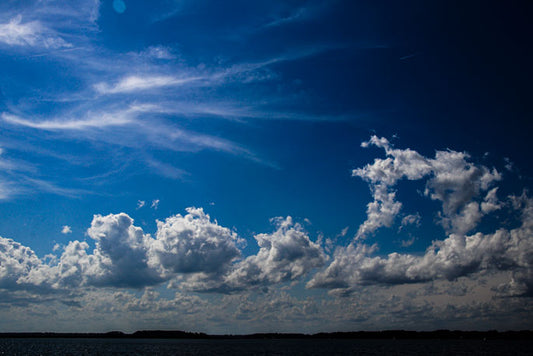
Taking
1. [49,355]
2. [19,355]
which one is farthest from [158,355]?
[19,355]

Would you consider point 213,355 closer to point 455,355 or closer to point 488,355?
point 455,355

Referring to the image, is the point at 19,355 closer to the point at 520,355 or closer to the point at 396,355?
the point at 396,355

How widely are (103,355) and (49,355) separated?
26.1m

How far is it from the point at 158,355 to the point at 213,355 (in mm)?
25943

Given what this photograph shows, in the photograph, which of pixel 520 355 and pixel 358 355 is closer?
pixel 520 355

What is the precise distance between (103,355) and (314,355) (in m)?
97.5

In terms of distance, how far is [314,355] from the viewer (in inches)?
6501

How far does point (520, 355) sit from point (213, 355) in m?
137

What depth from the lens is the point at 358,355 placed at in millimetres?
165125

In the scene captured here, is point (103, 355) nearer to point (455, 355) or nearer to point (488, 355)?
point (455, 355)

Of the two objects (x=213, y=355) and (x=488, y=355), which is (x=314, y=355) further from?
(x=488, y=355)

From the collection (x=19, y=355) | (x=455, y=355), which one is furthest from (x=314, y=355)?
(x=19, y=355)

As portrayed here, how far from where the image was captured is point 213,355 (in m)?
167

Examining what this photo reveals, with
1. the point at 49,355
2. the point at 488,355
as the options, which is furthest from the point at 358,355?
the point at 49,355
